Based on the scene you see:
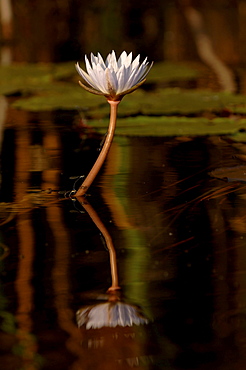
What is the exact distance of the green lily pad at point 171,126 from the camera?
3.49m

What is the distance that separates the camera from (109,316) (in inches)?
59.0

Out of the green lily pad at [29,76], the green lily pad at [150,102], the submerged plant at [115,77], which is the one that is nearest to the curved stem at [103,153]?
the submerged plant at [115,77]

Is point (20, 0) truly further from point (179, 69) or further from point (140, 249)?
point (140, 249)

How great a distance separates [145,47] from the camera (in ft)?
26.2

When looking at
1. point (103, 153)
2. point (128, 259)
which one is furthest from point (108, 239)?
point (103, 153)

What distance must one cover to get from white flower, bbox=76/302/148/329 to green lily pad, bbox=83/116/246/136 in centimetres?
193

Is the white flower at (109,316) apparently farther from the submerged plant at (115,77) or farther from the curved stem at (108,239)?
the submerged plant at (115,77)

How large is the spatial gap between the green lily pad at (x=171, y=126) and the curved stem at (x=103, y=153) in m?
1.00

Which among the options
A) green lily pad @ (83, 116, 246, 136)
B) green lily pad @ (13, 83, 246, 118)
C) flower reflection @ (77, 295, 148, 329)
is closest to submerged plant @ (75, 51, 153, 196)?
flower reflection @ (77, 295, 148, 329)

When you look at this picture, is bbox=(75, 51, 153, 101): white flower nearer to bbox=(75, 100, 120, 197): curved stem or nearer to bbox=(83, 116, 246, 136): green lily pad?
bbox=(75, 100, 120, 197): curved stem

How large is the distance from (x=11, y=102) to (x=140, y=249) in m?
2.94

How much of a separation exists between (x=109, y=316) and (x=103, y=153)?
90 cm

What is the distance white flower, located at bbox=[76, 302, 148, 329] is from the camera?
146cm

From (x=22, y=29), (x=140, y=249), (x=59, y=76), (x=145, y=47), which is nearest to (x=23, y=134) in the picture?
(x=140, y=249)
